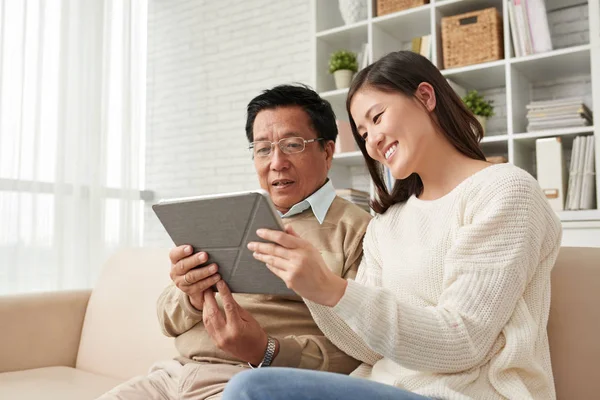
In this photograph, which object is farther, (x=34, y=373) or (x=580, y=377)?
(x=34, y=373)

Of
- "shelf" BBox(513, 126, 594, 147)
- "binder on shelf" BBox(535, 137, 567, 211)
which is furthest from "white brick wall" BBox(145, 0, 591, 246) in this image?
"binder on shelf" BBox(535, 137, 567, 211)

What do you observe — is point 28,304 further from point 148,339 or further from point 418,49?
point 418,49

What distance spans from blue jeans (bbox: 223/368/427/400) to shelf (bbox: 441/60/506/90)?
7.93ft

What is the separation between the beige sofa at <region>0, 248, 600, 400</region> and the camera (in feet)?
6.26

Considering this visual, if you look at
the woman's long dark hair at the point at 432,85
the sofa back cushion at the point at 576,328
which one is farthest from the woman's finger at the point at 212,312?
the sofa back cushion at the point at 576,328

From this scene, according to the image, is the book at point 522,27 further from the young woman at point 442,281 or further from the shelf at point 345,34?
the young woman at point 442,281

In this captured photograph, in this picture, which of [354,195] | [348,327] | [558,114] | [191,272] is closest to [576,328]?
[348,327]

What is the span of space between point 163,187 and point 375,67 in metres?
→ 3.82

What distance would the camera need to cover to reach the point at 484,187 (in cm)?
109

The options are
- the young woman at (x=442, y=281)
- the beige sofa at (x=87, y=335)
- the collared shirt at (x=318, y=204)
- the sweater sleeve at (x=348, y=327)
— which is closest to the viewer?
the young woman at (x=442, y=281)

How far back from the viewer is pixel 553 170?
270 centimetres

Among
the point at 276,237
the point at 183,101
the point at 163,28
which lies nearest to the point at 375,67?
the point at 276,237

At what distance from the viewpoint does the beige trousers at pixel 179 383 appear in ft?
4.51

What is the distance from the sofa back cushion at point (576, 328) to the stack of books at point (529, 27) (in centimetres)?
186
